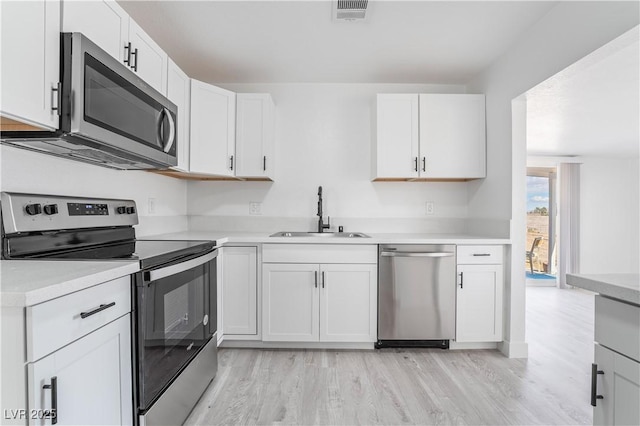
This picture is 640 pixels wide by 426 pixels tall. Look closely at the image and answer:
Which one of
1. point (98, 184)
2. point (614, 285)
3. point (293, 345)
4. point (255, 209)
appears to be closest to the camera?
point (614, 285)

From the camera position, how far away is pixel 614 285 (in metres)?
0.83

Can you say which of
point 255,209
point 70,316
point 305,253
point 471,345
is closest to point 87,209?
point 70,316

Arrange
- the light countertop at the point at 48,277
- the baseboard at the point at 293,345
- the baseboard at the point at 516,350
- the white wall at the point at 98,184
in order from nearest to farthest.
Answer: the light countertop at the point at 48,277 → the white wall at the point at 98,184 → the baseboard at the point at 516,350 → the baseboard at the point at 293,345

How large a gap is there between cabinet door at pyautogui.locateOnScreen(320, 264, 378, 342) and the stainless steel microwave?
4.88 feet

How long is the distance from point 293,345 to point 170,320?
1306 mm

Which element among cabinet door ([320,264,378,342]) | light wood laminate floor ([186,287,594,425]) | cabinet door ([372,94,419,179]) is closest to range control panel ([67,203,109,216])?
light wood laminate floor ([186,287,594,425])

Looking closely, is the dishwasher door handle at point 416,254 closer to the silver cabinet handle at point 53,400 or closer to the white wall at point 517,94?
the white wall at point 517,94

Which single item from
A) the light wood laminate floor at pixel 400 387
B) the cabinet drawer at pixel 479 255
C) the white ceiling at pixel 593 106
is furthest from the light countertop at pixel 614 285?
the cabinet drawer at pixel 479 255

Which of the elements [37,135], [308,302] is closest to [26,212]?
[37,135]

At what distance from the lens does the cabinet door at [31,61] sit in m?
0.99

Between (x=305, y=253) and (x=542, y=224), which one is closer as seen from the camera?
(x=305, y=253)

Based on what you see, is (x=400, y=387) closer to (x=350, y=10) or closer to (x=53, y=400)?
(x=53, y=400)

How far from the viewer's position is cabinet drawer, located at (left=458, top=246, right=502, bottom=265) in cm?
252

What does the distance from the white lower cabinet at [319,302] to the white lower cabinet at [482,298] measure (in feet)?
2.36
